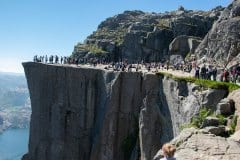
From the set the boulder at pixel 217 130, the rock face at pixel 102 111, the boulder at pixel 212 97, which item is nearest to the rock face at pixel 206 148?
the boulder at pixel 217 130

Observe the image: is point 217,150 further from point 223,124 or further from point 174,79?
point 174,79

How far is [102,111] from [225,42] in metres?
17.9

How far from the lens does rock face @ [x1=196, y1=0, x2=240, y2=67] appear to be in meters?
53.6

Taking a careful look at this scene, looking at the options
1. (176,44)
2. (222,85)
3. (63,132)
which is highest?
(176,44)

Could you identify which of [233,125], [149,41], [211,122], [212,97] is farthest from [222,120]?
[149,41]

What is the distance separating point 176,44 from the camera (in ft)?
253

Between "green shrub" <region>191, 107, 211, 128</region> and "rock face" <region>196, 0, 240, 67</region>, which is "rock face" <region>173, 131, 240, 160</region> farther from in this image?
"rock face" <region>196, 0, 240, 67</region>

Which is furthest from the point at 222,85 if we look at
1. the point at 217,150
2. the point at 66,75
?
the point at 66,75

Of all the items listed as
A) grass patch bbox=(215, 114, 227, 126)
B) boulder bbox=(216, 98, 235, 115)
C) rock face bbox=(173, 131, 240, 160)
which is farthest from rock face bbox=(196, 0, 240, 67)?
rock face bbox=(173, 131, 240, 160)

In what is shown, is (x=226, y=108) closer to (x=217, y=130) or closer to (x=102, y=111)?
(x=217, y=130)

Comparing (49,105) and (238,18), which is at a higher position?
(238,18)

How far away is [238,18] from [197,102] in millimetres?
19815

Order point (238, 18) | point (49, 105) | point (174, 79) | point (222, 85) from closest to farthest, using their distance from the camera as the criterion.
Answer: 1. point (222, 85)
2. point (174, 79)
3. point (238, 18)
4. point (49, 105)

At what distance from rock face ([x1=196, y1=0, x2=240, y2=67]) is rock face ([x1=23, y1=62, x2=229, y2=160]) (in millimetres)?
7315
